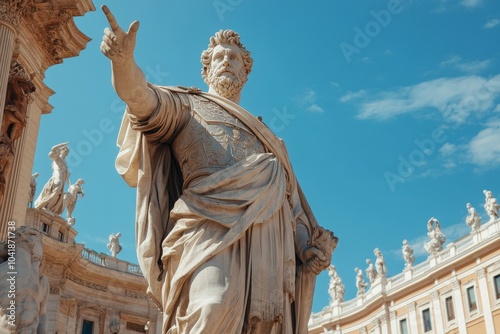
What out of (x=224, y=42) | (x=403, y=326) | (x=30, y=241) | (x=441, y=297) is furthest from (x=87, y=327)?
(x=224, y=42)

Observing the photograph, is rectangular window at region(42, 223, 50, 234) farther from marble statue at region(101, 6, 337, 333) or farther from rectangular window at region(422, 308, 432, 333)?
marble statue at region(101, 6, 337, 333)

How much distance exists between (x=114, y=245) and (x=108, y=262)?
1.77m

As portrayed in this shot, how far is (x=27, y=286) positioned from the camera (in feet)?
24.4

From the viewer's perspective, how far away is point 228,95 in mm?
4344

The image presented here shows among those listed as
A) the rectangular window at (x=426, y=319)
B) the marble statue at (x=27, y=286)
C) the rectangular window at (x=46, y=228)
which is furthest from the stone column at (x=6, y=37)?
the rectangular window at (x=426, y=319)

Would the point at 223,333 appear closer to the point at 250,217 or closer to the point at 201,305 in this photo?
the point at 201,305

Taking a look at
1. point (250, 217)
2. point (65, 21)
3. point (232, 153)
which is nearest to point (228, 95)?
point (232, 153)

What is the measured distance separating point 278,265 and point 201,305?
54cm

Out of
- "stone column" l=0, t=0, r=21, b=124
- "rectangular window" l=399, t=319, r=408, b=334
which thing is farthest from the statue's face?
"rectangular window" l=399, t=319, r=408, b=334

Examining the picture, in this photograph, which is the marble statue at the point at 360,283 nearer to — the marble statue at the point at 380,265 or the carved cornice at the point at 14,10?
the marble statue at the point at 380,265

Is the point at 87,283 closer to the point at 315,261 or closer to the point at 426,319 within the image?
the point at 426,319

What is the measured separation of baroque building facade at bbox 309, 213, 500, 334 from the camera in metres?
38.2

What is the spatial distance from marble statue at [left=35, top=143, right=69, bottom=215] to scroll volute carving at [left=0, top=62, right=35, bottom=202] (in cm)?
1450

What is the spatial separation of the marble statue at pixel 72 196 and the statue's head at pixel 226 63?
27.9 metres
